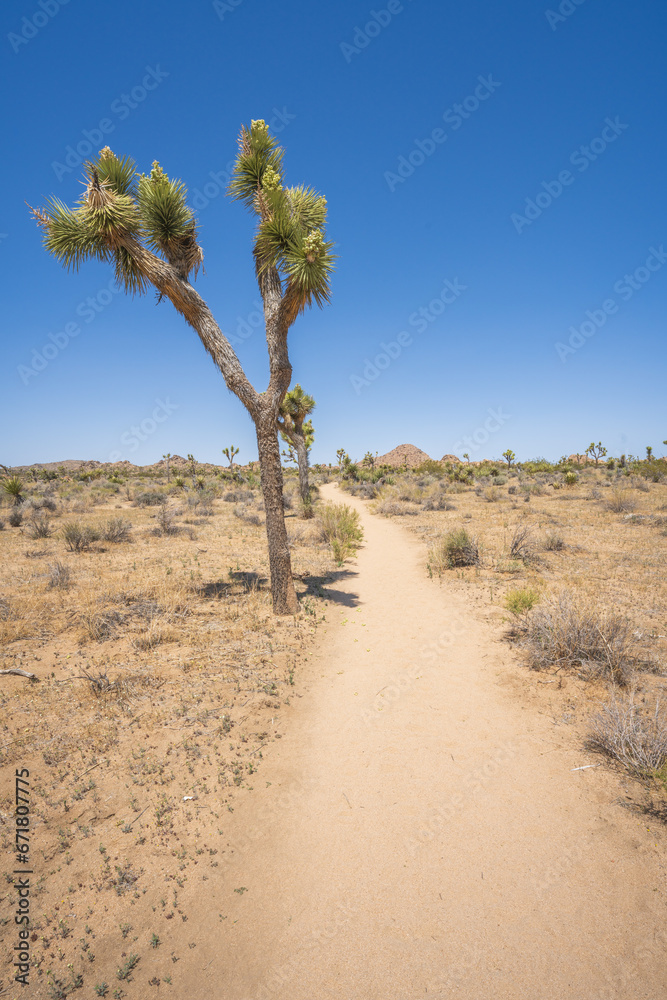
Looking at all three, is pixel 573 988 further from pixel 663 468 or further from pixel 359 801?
pixel 663 468

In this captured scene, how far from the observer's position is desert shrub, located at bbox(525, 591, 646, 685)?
5148 mm

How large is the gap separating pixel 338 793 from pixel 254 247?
882 cm

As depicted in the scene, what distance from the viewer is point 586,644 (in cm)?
540

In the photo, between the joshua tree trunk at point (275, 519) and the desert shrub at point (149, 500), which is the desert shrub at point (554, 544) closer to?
the joshua tree trunk at point (275, 519)

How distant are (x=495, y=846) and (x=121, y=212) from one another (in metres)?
9.81

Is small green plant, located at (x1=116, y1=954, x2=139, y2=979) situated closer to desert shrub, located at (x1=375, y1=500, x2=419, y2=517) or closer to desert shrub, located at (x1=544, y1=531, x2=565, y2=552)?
desert shrub, located at (x1=544, y1=531, x2=565, y2=552)

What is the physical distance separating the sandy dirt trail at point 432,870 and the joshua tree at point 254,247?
12.8 ft

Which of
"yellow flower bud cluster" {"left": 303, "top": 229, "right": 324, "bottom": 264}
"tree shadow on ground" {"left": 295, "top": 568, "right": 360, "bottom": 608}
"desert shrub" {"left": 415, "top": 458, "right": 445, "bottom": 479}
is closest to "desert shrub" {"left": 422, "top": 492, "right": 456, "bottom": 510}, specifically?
"tree shadow on ground" {"left": 295, "top": 568, "right": 360, "bottom": 608}

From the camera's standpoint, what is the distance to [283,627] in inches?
285

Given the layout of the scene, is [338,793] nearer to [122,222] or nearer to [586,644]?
[586,644]

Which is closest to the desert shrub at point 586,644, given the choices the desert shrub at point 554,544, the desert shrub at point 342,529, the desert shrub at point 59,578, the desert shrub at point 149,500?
the desert shrub at point 554,544

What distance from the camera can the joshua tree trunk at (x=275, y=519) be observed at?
7.71 metres

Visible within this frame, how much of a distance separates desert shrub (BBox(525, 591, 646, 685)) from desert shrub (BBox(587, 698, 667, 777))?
3.38ft

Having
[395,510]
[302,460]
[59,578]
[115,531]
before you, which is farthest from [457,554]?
[302,460]
